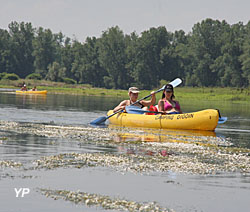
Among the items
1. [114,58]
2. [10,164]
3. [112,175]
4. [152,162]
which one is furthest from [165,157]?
[114,58]

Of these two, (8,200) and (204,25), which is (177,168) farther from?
(204,25)

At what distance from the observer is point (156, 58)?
128m

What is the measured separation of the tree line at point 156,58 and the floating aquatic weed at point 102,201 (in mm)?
97885

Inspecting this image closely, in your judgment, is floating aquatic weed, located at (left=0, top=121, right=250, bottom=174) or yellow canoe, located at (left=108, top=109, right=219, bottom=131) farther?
yellow canoe, located at (left=108, top=109, right=219, bottom=131)

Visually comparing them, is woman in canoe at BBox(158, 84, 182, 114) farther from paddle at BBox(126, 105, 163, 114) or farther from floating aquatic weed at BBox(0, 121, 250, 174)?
floating aquatic weed at BBox(0, 121, 250, 174)

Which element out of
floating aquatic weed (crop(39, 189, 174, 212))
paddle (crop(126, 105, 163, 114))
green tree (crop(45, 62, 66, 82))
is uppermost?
green tree (crop(45, 62, 66, 82))

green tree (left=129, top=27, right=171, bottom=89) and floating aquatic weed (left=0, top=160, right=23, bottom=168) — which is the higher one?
green tree (left=129, top=27, right=171, bottom=89)

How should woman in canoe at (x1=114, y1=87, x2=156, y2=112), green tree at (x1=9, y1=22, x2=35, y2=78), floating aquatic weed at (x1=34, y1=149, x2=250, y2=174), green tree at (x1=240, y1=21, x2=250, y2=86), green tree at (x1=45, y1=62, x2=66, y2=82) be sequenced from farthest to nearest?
1. green tree at (x1=9, y1=22, x2=35, y2=78)
2. green tree at (x1=45, y1=62, x2=66, y2=82)
3. green tree at (x1=240, y1=21, x2=250, y2=86)
4. woman in canoe at (x1=114, y1=87, x2=156, y2=112)
5. floating aquatic weed at (x1=34, y1=149, x2=250, y2=174)

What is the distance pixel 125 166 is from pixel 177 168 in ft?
3.76

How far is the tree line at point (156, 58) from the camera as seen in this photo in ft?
379

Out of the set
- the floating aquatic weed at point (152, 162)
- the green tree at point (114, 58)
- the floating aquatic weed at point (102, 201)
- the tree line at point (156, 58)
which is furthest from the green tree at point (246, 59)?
the floating aquatic weed at point (102, 201)

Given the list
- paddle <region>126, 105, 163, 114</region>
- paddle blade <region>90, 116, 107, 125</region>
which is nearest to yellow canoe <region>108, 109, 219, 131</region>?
paddle <region>126, 105, 163, 114</region>

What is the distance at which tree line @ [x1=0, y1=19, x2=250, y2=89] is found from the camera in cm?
11549

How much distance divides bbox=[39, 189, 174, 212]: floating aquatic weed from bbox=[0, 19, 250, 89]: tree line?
9789 cm
